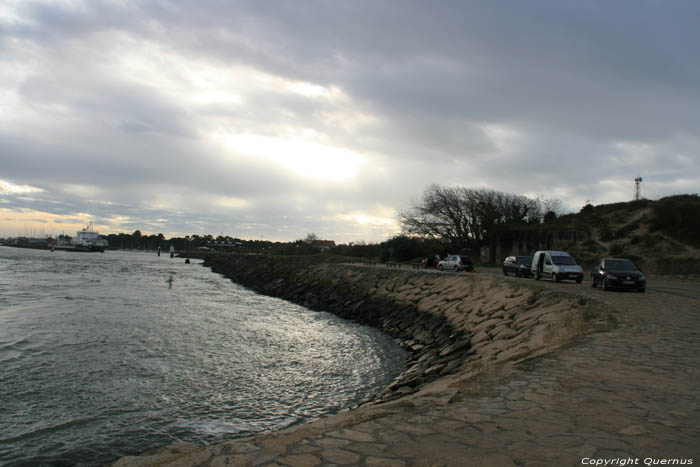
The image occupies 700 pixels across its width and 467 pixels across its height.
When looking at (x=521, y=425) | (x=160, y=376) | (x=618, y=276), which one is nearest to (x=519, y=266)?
(x=618, y=276)

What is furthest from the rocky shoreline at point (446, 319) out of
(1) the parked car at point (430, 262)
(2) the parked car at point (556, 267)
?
(1) the parked car at point (430, 262)

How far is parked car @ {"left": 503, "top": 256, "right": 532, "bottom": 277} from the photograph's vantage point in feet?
98.7

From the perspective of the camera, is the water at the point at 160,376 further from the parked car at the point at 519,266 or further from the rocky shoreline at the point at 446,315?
the parked car at the point at 519,266

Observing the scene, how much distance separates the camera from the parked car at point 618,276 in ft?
63.4

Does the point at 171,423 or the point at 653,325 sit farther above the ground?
the point at 653,325

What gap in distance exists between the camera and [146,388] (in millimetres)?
11086

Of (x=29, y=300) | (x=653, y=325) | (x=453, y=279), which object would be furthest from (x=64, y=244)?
(x=653, y=325)

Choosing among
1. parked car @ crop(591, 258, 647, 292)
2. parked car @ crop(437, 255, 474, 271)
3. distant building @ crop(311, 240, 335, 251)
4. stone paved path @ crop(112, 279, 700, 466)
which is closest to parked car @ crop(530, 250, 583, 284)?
parked car @ crop(591, 258, 647, 292)

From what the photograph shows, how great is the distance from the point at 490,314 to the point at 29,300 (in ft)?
86.3

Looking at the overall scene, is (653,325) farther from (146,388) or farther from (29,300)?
(29,300)

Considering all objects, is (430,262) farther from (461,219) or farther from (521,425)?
(521,425)

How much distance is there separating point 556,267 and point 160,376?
2066 centimetres

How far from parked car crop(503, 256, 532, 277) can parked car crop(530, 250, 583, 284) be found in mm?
3403

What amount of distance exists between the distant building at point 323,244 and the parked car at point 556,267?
8878 centimetres
